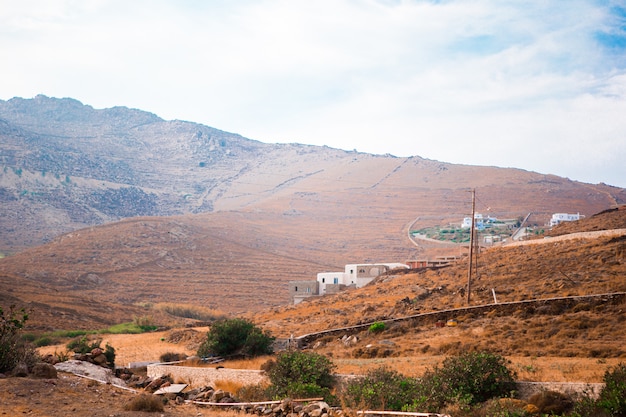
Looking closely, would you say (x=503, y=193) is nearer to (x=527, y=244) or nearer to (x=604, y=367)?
(x=527, y=244)

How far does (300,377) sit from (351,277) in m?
39.0

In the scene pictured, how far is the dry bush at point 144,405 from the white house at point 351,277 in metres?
38.1

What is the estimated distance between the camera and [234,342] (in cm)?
2377

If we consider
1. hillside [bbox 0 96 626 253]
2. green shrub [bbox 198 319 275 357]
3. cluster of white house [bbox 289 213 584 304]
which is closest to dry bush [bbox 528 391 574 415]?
green shrub [bbox 198 319 275 357]

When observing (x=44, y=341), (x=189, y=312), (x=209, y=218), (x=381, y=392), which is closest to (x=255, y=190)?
(x=209, y=218)

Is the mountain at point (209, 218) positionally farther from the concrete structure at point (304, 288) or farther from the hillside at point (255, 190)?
the concrete structure at point (304, 288)

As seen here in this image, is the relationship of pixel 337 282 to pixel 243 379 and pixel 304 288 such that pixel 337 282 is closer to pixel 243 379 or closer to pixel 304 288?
pixel 304 288

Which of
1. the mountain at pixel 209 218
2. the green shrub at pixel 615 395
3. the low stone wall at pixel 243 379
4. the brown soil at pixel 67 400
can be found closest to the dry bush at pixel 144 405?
the brown soil at pixel 67 400

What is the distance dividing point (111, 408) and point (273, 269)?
69.6 metres

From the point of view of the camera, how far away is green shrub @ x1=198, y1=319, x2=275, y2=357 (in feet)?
76.6

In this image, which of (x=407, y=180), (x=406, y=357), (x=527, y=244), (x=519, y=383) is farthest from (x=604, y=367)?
(x=407, y=180)

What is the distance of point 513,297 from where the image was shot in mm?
27078

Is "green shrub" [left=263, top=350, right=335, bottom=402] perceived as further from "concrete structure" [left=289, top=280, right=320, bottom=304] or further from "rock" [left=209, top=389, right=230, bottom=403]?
"concrete structure" [left=289, top=280, right=320, bottom=304]

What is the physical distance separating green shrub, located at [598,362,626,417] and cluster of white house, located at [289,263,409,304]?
38.9 m
